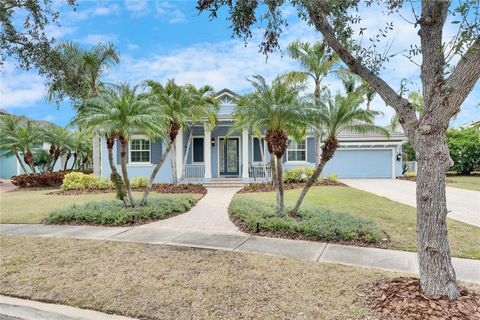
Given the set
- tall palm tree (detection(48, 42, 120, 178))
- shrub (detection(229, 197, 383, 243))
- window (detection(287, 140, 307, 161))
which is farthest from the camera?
window (detection(287, 140, 307, 161))

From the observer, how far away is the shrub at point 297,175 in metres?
20.2

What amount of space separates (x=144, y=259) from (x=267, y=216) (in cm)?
389

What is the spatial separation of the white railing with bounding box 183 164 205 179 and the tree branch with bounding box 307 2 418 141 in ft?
56.3

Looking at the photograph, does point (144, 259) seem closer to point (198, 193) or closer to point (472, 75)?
point (472, 75)

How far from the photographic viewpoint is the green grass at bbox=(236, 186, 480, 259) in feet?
23.7

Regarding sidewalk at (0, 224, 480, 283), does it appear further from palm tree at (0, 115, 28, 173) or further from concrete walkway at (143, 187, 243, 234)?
palm tree at (0, 115, 28, 173)

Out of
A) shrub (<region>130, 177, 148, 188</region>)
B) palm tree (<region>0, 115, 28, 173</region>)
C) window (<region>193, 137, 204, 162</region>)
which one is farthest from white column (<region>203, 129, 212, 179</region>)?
palm tree (<region>0, 115, 28, 173</region>)

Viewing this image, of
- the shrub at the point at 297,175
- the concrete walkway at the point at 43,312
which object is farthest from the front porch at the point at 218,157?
the concrete walkway at the point at 43,312

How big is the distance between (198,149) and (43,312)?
1828cm

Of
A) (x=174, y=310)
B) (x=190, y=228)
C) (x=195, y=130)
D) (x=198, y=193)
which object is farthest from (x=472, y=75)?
(x=195, y=130)

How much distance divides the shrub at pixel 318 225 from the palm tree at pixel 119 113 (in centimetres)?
387

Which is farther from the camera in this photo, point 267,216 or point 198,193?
point 198,193

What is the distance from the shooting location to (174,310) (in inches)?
162

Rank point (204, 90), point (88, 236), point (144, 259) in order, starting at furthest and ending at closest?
point (204, 90)
point (88, 236)
point (144, 259)
